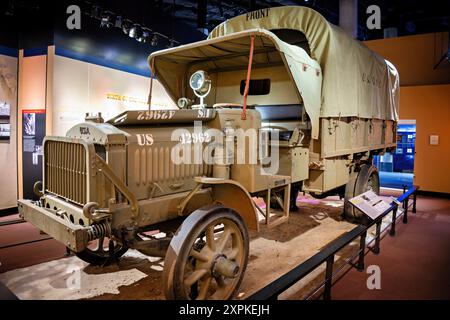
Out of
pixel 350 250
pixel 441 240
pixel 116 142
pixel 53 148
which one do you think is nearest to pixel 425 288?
pixel 350 250

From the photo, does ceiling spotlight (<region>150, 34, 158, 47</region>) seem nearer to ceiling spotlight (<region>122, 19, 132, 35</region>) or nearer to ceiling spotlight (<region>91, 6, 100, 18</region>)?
ceiling spotlight (<region>122, 19, 132, 35</region>)

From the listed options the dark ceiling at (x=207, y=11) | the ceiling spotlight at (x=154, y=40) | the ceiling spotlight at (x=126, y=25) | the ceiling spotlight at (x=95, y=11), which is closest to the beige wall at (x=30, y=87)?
the dark ceiling at (x=207, y=11)

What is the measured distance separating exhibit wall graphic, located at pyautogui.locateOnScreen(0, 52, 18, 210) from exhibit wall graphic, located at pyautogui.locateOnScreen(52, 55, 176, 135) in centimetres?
86

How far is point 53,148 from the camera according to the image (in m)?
3.02

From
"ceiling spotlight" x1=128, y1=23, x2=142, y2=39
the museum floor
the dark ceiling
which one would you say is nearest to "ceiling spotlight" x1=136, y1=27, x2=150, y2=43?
"ceiling spotlight" x1=128, y1=23, x2=142, y2=39

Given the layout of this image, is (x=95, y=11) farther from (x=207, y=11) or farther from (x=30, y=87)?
(x=207, y=11)

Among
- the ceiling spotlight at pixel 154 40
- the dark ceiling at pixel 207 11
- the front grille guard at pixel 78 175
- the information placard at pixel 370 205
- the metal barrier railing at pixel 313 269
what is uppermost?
the dark ceiling at pixel 207 11

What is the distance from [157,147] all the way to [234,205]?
3.00 feet

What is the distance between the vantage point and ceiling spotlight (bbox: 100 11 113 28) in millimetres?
6428

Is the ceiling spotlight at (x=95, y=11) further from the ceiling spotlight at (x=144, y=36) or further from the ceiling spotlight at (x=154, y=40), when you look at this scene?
the ceiling spotlight at (x=154, y=40)

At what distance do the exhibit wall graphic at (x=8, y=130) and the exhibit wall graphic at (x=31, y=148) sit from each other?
192 mm

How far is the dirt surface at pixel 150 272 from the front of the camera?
10.6ft

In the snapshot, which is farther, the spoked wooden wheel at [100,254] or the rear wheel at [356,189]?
the rear wheel at [356,189]

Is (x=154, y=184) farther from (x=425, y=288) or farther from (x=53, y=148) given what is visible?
(x=425, y=288)
